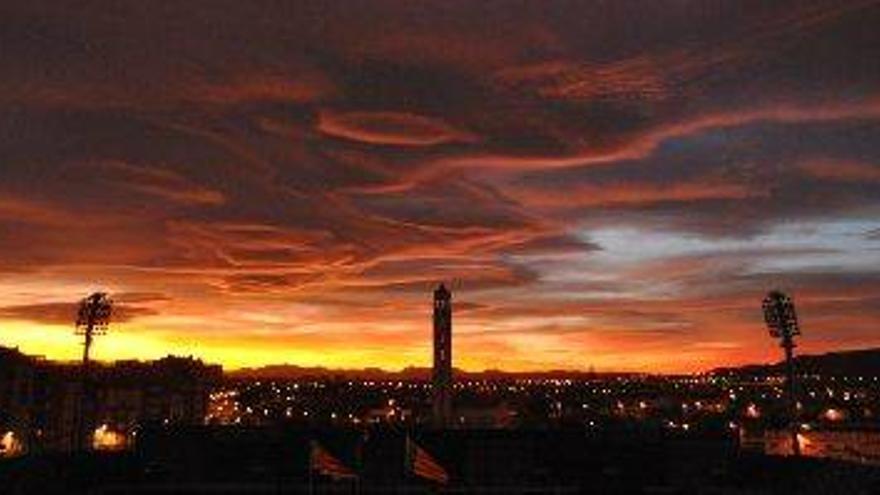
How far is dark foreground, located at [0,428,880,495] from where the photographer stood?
4328 centimetres

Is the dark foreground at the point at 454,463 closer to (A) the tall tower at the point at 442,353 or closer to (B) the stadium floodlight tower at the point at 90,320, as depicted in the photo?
(B) the stadium floodlight tower at the point at 90,320

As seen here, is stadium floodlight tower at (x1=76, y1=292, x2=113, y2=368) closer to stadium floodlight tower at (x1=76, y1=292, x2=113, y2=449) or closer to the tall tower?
stadium floodlight tower at (x1=76, y1=292, x2=113, y2=449)

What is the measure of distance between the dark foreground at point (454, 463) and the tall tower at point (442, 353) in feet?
64.7

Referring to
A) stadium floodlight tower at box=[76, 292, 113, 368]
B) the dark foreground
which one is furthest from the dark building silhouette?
the dark foreground

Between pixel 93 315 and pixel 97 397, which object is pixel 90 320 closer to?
pixel 93 315

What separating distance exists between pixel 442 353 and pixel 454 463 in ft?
68.0

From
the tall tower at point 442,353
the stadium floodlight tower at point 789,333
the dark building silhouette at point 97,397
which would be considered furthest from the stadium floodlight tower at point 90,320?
the stadium floodlight tower at point 789,333

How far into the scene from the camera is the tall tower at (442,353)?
67312 mm

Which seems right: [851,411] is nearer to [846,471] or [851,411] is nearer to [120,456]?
[846,471]

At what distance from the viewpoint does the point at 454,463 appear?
46.9 metres

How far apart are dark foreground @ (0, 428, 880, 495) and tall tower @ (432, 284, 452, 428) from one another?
19723 millimetres

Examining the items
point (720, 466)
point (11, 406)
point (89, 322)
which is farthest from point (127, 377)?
point (720, 466)

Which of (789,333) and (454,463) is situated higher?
(789,333)

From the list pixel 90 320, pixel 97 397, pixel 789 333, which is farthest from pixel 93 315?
pixel 97 397
